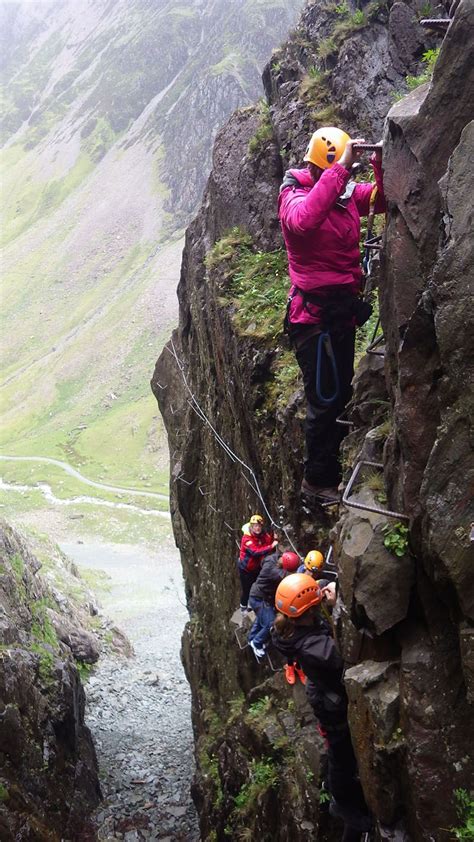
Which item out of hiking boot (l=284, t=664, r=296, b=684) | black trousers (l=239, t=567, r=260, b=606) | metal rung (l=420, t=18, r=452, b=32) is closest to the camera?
metal rung (l=420, t=18, r=452, b=32)

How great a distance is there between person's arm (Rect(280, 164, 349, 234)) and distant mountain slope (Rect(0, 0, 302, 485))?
230 feet

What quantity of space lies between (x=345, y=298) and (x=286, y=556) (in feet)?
12.2

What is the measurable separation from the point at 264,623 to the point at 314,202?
6.56 metres

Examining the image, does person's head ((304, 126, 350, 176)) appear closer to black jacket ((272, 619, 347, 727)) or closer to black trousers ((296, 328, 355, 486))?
black trousers ((296, 328, 355, 486))

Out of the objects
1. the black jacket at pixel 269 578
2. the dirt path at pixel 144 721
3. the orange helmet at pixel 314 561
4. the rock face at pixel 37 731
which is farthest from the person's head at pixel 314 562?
the dirt path at pixel 144 721

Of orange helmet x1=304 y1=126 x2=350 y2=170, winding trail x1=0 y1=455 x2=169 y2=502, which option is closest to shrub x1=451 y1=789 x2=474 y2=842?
orange helmet x1=304 y1=126 x2=350 y2=170

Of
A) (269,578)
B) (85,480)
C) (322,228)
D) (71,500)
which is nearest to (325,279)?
(322,228)

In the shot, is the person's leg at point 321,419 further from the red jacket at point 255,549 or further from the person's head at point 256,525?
the red jacket at point 255,549

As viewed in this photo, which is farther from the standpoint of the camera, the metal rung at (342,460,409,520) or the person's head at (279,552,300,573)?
the person's head at (279,552,300,573)

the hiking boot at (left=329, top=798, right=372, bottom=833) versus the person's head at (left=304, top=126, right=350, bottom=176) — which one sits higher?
the person's head at (left=304, top=126, right=350, bottom=176)

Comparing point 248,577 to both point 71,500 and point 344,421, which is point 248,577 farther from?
point 71,500

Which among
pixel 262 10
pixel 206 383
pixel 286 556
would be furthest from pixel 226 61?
pixel 286 556

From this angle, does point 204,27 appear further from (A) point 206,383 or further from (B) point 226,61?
(A) point 206,383

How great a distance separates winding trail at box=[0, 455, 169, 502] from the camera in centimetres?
7344
